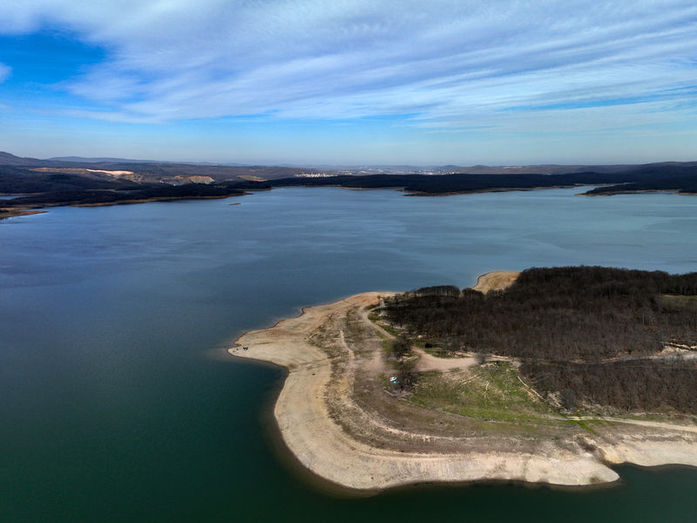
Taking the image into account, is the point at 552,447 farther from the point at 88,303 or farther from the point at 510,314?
the point at 88,303

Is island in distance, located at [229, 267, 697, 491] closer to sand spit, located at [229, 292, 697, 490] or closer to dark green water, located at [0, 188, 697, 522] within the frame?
sand spit, located at [229, 292, 697, 490]

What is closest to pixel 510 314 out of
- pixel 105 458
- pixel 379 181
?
pixel 105 458

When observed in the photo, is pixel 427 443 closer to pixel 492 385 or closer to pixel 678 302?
pixel 492 385

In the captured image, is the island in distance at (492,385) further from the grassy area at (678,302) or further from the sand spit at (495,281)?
the sand spit at (495,281)

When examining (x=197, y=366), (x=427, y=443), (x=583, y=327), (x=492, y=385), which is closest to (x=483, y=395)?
(x=492, y=385)

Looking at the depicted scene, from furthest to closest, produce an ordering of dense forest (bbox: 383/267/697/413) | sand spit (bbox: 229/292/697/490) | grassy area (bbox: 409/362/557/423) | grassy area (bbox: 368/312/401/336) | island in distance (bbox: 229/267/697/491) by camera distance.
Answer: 1. grassy area (bbox: 368/312/401/336)
2. dense forest (bbox: 383/267/697/413)
3. grassy area (bbox: 409/362/557/423)
4. island in distance (bbox: 229/267/697/491)
5. sand spit (bbox: 229/292/697/490)

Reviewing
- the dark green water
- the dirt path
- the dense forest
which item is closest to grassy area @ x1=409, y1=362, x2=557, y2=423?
the dirt path
